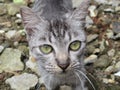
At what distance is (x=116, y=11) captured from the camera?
470 centimetres

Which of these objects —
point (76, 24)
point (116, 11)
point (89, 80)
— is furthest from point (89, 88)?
point (116, 11)

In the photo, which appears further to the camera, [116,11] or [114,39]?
[116,11]

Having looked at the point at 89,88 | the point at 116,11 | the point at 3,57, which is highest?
the point at 116,11

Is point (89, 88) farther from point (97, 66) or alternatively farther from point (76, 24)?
point (76, 24)

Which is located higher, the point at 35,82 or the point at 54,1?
the point at 54,1

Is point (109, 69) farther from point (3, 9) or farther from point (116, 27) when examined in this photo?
point (3, 9)

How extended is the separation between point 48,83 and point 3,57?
0.81m

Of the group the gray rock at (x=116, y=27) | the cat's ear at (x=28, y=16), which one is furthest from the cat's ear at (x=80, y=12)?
the gray rock at (x=116, y=27)

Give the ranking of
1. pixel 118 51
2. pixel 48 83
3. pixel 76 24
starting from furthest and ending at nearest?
pixel 118 51, pixel 48 83, pixel 76 24

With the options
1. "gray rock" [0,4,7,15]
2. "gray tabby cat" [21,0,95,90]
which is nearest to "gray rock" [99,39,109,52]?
"gray tabby cat" [21,0,95,90]

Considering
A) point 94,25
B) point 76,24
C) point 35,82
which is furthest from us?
point 94,25

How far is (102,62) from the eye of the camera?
3.95 m

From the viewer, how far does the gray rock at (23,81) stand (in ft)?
12.3

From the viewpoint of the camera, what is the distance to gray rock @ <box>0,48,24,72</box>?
4.01m
